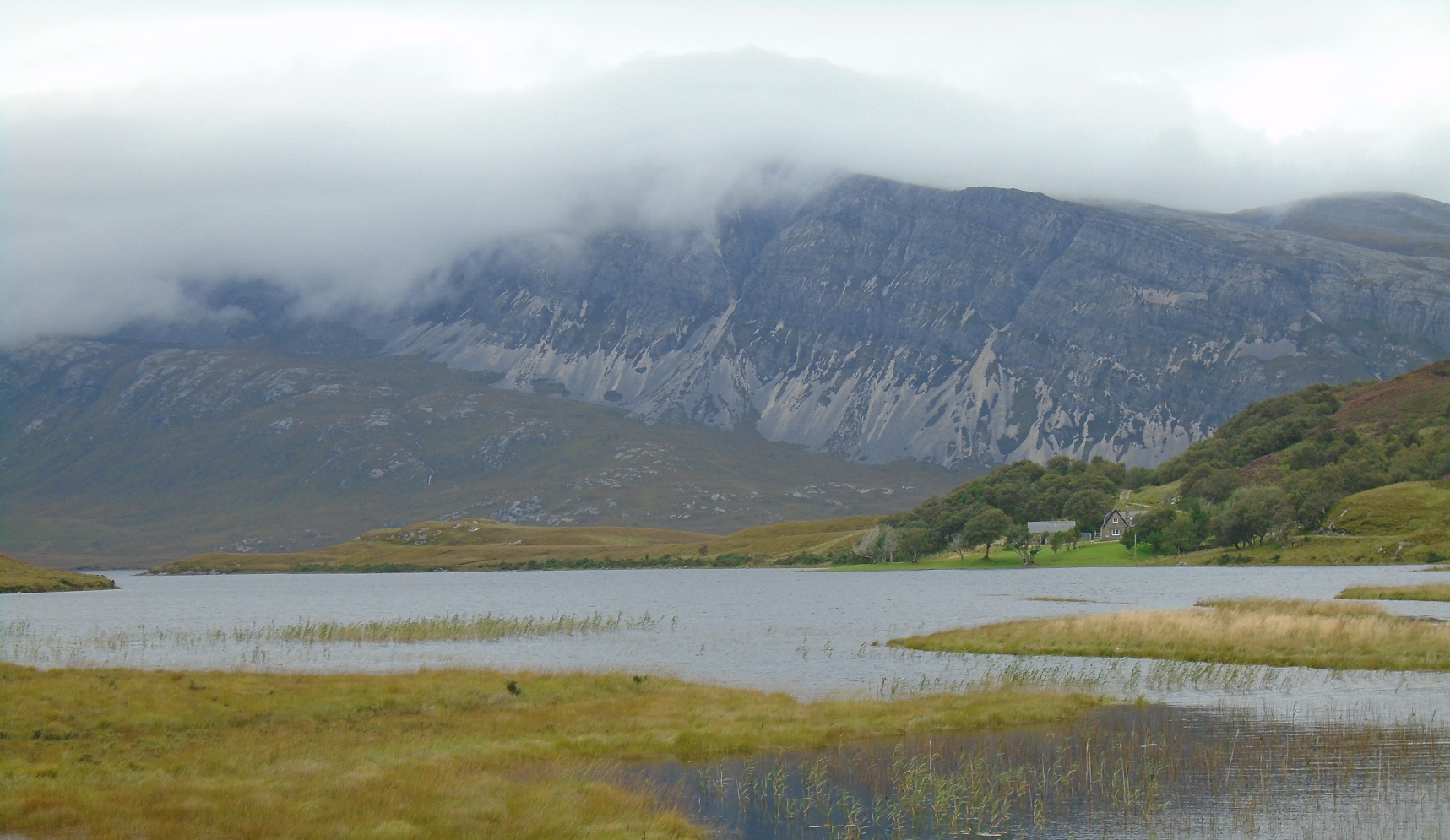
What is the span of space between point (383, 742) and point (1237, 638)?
44.4 meters

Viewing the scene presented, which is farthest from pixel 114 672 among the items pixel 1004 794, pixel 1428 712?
pixel 1428 712

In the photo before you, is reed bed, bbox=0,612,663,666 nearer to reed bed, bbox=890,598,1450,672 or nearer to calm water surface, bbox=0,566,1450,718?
calm water surface, bbox=0,566,1450,718

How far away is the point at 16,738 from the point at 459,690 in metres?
16.7

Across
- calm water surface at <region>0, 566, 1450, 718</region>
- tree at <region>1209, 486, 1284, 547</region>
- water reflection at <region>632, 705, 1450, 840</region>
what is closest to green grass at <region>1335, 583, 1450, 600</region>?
calm water surface at <region>0, 566, 1450, 718</region>

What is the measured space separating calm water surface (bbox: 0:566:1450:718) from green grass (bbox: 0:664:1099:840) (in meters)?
8.26

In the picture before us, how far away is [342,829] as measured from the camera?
2870 centimetres

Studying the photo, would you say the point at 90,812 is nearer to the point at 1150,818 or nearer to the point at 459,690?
the point at 459,690

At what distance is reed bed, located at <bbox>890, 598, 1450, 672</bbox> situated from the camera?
2245 inches

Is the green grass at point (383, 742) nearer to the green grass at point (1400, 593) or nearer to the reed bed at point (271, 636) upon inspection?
the reed bed at point (271, 636)

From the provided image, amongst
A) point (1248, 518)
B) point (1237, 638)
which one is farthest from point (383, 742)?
point (1248, 518)

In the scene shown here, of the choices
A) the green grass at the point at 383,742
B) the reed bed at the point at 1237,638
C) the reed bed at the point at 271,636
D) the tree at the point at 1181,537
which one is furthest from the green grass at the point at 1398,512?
the green grass at the point at 383,742

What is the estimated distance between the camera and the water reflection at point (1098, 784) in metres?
30.8

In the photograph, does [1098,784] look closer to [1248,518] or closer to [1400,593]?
[1400,593]

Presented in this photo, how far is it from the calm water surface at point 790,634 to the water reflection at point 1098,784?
23.3ft
